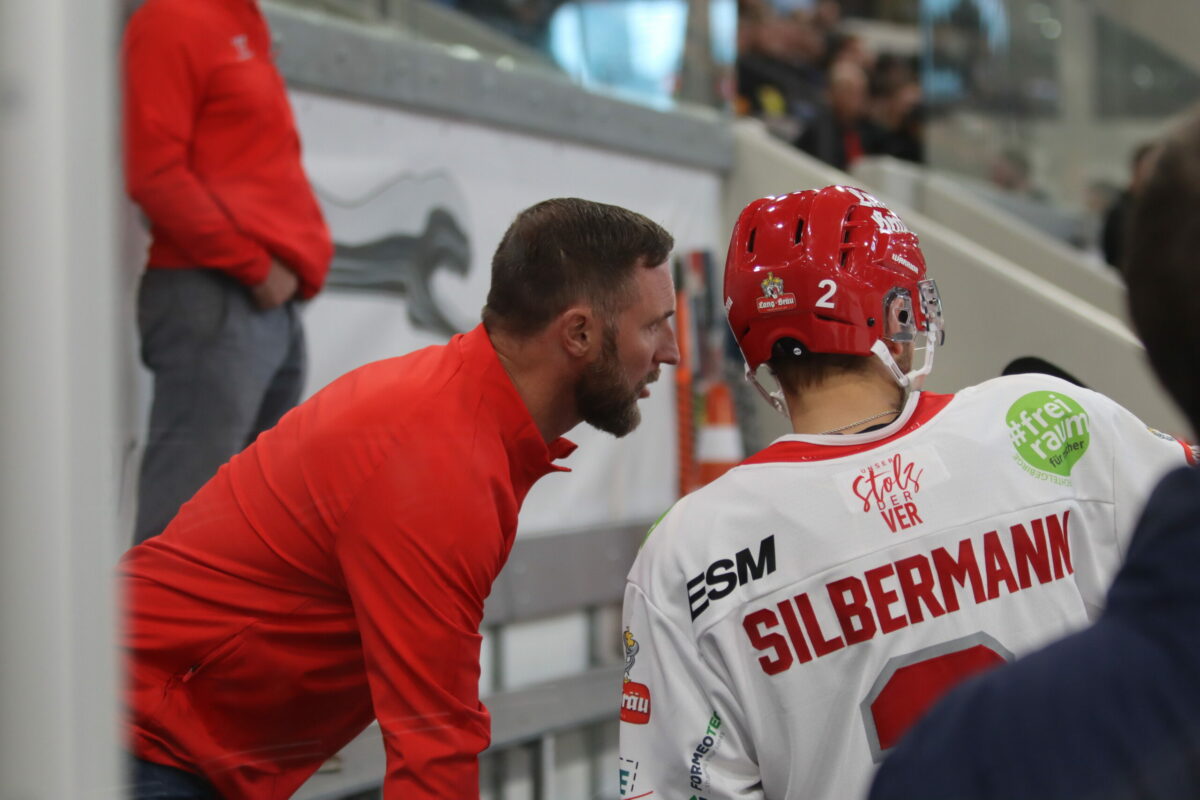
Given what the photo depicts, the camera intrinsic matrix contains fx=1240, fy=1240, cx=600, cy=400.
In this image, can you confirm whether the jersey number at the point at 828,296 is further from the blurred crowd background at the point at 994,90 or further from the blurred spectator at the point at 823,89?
the blurred spectator at the point at 823,89

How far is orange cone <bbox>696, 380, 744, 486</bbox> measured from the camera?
2.55 metres

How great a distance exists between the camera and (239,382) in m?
2.03

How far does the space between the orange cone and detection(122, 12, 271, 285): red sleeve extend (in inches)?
37.3

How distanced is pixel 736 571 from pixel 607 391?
0.46 meters

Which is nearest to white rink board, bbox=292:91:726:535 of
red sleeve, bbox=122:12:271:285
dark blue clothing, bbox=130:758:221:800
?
red sleeve, bbox=122:12:271:285

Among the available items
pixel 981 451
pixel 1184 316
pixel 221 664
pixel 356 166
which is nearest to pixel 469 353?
pixel 221 664

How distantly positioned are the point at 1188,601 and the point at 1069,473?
2.77 ft

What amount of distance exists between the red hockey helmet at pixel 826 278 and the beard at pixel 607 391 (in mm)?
202

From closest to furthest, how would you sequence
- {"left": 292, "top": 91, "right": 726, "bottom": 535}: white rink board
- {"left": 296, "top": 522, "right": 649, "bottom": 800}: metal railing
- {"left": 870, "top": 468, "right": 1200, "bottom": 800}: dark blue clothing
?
{"left": 870, "top": 468, "right": 1200, "bottom": 800}: dark blue clothing < {"left": 296, "top": 522, "right": 649, "bottom": 800}: metal railing < {"left": 292, "top": 91, "right": 726, "bottom": 535}: white rink board

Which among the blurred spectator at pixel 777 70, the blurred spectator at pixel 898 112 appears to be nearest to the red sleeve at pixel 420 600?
the blurred spectator at pixel 777 70

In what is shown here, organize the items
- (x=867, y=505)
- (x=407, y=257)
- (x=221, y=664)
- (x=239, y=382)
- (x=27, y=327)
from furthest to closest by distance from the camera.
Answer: (x=407, y=257), (x=239, y=382), (x=221, y=664), (x=867, y=505), (x=27, y=327)

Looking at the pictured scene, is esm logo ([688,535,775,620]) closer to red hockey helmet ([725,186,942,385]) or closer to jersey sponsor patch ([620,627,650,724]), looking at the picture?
jersey sponsor patch ([620,627,650,724])

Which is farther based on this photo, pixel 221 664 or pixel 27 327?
pixel 221 664

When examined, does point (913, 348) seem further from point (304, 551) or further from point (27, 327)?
point (27, 327)
